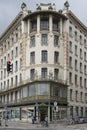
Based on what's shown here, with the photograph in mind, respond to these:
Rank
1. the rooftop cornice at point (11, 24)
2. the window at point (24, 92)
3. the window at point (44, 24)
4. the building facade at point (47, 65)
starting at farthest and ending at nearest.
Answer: the rooftop cornice at point (11, 24), the window at point (24, 92), the window at point (44, 24), the building facade at point (47, 65)

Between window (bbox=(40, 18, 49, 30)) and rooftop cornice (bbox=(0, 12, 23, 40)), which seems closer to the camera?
window (bbox=(40, 18, 49, 30))

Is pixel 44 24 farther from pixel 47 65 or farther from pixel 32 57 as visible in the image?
pixel 47 65

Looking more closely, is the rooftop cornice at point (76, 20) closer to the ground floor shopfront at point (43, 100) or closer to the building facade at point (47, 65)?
the building facade at point (47, 65)

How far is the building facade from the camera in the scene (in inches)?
2576

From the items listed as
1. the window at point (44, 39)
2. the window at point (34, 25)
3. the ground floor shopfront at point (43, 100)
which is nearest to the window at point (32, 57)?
the window at point (44, 39)

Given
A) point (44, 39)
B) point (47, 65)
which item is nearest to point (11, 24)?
point (44, 39)

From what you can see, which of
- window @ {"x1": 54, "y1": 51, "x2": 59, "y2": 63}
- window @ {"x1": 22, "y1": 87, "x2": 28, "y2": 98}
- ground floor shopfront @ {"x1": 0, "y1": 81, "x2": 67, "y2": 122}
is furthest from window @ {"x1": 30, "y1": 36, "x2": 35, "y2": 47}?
window @ {"x1": 22, "y1": 87, "x2": 28, "y2": 98}

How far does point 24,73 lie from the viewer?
71.2 metres

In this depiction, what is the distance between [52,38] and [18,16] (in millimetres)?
11190

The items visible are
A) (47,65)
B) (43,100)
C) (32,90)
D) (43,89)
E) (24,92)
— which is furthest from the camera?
(24,92)

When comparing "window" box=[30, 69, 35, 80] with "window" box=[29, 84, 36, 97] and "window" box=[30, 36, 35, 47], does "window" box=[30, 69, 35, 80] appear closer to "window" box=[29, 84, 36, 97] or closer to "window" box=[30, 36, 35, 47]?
"window" box=[29, 84, 36, 97]

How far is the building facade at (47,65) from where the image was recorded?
6544 cm

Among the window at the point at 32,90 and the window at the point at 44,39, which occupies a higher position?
the window at the point at 44,39

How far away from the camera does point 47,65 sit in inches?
2630
